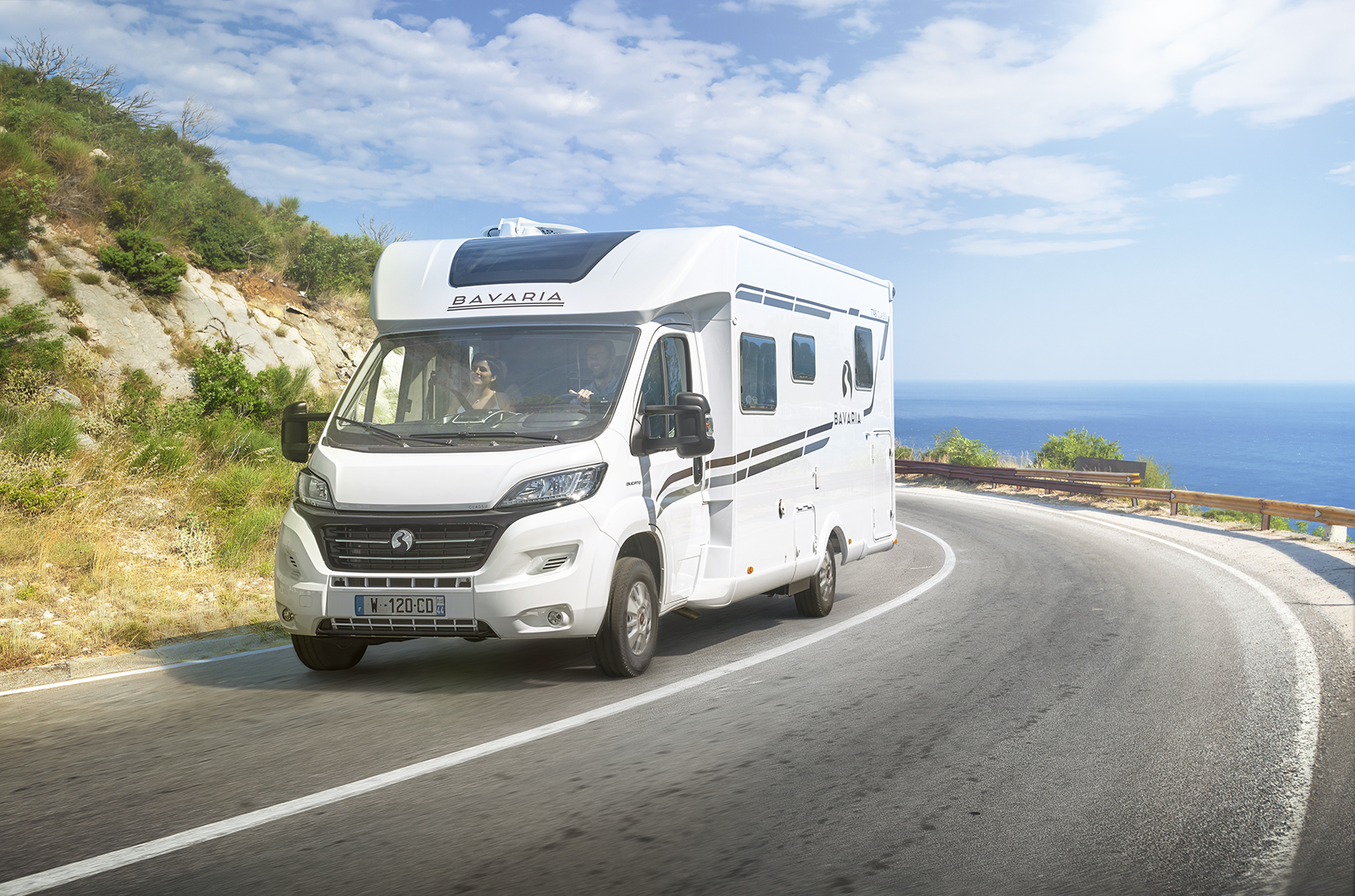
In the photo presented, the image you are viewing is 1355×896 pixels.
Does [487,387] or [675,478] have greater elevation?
→ [487,387]

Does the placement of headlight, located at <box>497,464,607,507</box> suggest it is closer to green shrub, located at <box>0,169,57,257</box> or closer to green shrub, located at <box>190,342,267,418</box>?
green shrub, located at <box>190,342,267,418</box>

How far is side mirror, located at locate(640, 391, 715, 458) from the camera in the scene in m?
7.12

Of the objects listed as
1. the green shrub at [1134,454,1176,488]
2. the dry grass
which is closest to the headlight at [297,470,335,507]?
the dry grass

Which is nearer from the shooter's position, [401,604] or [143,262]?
[401,604]

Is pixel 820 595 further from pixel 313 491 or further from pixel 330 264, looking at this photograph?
pixel 330 264

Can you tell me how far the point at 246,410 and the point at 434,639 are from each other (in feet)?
38.0

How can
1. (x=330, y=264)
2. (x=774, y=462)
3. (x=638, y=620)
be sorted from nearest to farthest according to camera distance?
1. (x=638, y=620)
2. (x=774, y=462)
3. (x=330, y=264)

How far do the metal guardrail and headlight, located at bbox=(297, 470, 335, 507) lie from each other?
610 inches

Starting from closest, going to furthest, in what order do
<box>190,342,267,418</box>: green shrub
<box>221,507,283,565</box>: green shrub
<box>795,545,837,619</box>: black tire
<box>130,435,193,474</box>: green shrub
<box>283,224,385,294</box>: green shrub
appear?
<box>795,545,837,619</box>: black tire, <box>221,507,283,565</box>: green shrub, <box>130,435,193,474</box>: green shrub, <box>190,342,267,418</box>: green shrub, <box>283,224,385,294</box>: green shrub

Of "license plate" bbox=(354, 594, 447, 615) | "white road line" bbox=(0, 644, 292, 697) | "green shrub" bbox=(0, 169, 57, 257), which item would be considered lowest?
"white road line" bbox=(0, 644, 292, 697)

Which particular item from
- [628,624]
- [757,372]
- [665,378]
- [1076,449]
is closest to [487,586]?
[628,624]

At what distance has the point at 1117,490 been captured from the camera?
25734 mm

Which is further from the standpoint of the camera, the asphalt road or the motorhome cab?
the motorhome cab

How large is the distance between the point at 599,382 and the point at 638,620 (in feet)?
5.40
